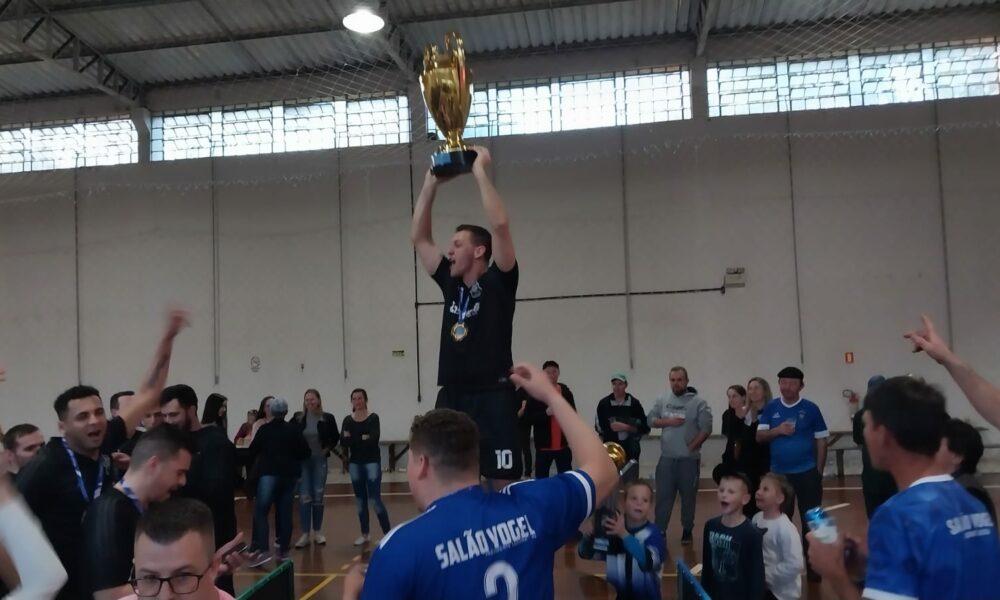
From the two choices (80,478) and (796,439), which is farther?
(796,439)

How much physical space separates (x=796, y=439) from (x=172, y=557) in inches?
261

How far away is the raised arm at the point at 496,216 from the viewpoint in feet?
11.3

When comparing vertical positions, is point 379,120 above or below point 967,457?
above

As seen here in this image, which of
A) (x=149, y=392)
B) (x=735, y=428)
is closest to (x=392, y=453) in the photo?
(x=735, y=428)

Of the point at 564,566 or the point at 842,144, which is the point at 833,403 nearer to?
the point at 842,144

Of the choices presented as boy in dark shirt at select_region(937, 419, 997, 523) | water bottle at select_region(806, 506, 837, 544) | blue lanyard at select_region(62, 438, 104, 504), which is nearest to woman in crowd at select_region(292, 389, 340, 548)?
blue lanyard at select_region(62, 438, 104, 504)

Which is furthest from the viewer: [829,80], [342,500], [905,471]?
[829,80]

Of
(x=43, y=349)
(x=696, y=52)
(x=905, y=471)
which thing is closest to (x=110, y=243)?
(x=43, y=349)

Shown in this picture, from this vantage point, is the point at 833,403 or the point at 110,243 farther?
the point at 110,243

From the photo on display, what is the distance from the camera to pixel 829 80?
13812mm

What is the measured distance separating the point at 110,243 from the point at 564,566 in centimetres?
1180

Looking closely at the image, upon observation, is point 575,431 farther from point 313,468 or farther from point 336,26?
point 336,26

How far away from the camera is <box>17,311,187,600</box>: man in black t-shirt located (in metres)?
3.43

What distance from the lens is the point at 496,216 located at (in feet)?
11.3
